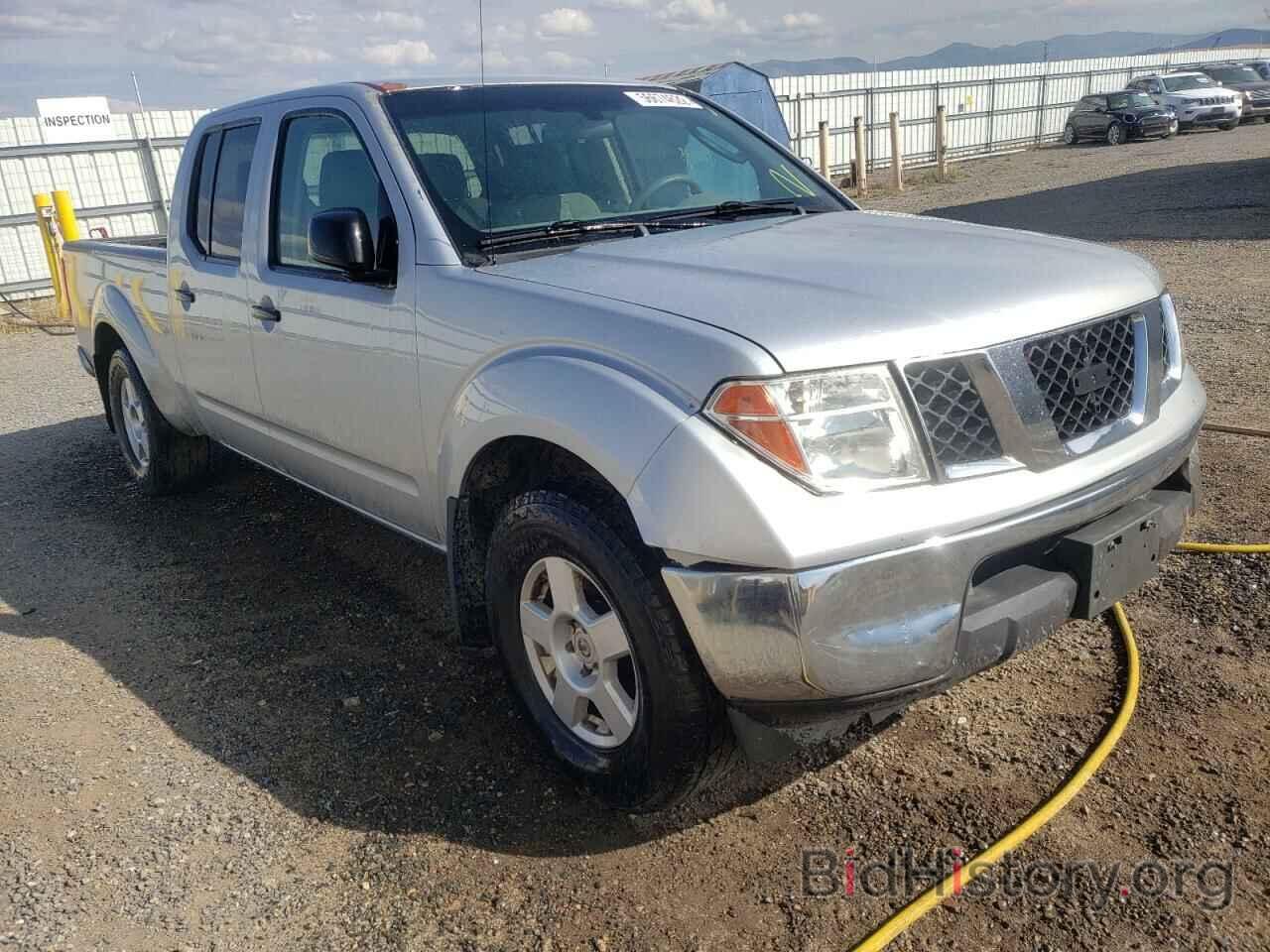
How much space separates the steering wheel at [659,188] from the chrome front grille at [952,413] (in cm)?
152

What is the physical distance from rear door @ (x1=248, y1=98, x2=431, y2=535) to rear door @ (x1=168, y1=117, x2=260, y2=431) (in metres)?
0.19

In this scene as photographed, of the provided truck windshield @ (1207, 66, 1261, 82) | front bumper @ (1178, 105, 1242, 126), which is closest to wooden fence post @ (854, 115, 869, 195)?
front bumper @ (1178, 105, 1242, 126)

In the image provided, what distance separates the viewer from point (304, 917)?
252cm

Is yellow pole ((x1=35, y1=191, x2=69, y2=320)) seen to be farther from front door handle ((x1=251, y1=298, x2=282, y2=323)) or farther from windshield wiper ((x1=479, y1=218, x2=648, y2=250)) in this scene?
windshield wiper ((x1=479, y1=218, x2=648, y2=250))

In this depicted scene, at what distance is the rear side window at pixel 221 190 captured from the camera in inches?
167

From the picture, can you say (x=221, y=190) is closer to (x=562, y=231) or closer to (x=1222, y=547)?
(x=562, y=231)

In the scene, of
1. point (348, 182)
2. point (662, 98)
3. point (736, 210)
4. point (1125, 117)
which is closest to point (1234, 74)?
point (1125, 117)

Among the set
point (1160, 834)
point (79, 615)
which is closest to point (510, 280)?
point (1160, 834)

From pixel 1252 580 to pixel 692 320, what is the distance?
2.51 m

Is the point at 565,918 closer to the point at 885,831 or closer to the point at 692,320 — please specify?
the point at 885,831

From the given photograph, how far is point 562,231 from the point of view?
327cm

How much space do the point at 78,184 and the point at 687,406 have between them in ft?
50.4

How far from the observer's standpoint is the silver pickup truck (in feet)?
7.23

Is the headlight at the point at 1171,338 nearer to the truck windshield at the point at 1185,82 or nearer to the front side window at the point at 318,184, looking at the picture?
the front side window at the point at 318,184
